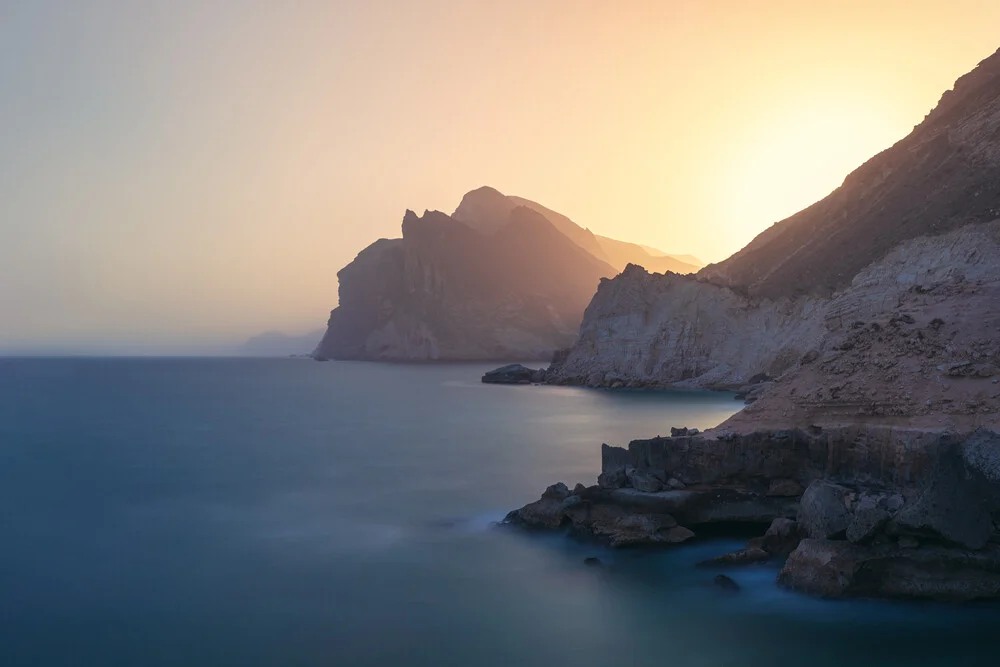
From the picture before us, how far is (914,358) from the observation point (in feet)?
50.8

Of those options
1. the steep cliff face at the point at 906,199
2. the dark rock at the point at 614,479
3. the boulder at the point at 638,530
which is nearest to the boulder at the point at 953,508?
the boulder at the point at 638,530

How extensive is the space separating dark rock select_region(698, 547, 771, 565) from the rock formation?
12181 centimetres

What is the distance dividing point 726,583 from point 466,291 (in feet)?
424

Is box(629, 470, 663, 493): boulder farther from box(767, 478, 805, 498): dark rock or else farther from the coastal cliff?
the coastal cliff

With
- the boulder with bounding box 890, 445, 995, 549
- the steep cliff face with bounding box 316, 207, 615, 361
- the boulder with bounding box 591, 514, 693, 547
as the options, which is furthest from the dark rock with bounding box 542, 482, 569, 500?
the steep cliff face with bounding box 316, 207, 615, 361

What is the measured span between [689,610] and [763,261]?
190 ft

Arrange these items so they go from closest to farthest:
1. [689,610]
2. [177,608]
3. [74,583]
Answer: [689,610] → [177,608] → [74,583]

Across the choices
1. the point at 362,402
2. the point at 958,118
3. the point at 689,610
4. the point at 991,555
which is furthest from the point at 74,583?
the point at 958,118

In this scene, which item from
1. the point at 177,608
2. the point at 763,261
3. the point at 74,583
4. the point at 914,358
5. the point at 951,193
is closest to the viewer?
the point at 177,608

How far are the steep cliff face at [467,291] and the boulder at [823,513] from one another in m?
122

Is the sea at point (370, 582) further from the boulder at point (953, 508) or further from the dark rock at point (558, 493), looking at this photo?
the dark rock at point (558, 493)

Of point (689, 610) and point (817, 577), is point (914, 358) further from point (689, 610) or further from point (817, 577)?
point (689, 610)

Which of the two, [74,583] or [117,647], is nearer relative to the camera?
[117,647]

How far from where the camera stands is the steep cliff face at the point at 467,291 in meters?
138
